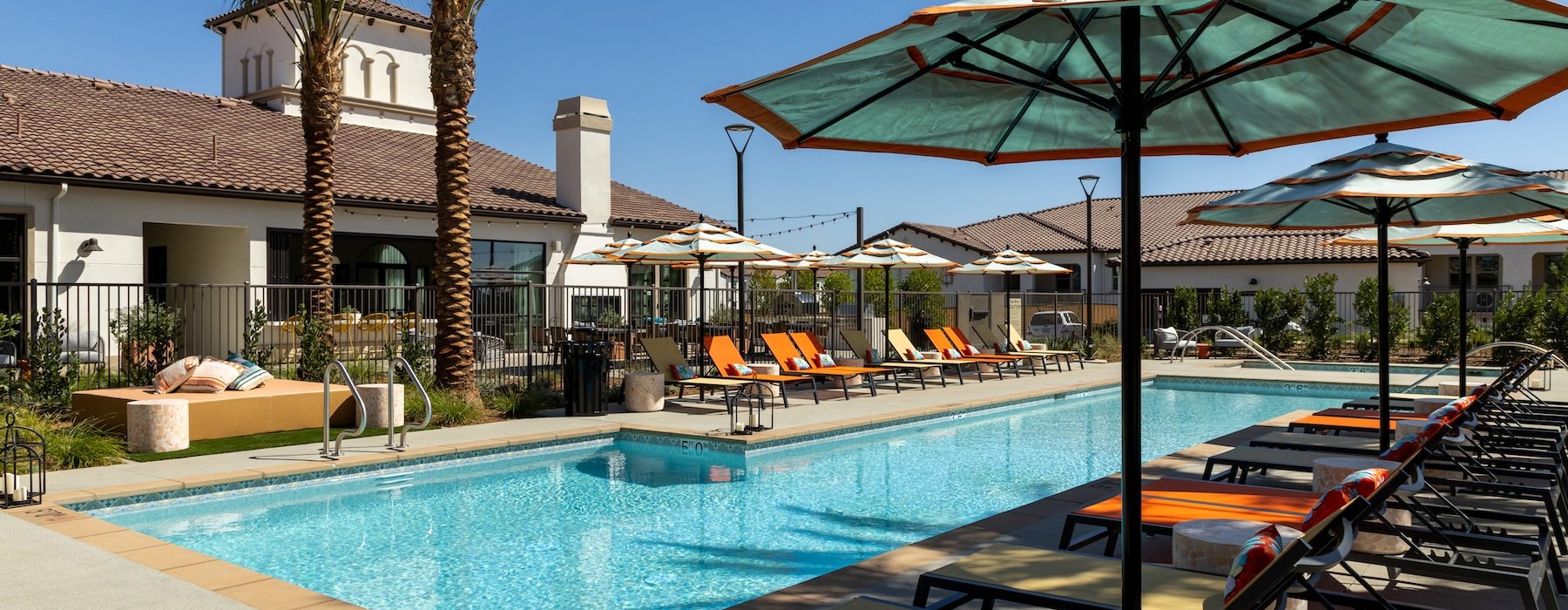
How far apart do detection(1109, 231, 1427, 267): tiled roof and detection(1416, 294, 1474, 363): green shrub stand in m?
11.0

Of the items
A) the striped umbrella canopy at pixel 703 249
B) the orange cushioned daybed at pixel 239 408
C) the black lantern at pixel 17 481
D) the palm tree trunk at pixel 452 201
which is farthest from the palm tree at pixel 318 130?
the black lantern at pixel 17 481

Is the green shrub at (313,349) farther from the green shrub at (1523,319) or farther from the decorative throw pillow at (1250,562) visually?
the green shrub at (1523,319)

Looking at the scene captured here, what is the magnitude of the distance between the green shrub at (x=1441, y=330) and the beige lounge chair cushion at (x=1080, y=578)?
21609 millimetres

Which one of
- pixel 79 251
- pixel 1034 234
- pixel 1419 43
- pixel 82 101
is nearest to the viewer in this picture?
pixel 1419 43

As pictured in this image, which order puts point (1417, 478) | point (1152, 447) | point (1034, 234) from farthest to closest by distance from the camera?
point (1034, 234)
point (1152, 447)
point (1417, 478)

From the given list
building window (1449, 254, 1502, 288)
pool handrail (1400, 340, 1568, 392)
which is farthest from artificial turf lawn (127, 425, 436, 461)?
building window (1449, 254, 1502, 288)

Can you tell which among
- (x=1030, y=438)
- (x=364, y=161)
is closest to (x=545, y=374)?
(x=1030, y=438)

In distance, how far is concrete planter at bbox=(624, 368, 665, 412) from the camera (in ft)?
44.1

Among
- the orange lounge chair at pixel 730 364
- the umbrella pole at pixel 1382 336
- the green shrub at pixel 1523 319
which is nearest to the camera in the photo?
the umbrella pole at pixel 1382 336

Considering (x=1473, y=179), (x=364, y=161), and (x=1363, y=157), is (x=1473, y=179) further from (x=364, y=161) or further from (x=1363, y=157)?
(x=364, y=161)

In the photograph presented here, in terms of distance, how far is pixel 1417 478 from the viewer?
14.8ft

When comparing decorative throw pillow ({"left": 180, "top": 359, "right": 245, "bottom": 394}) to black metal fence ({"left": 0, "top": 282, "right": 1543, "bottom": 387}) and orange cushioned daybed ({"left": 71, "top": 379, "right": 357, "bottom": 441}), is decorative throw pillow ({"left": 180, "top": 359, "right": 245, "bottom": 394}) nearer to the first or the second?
orange cushioned daybed ({"left": 71, "top": 379, "right": 357, "bottom": 441})

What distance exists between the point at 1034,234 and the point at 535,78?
25.2 m

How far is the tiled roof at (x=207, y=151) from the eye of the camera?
57.1ft
